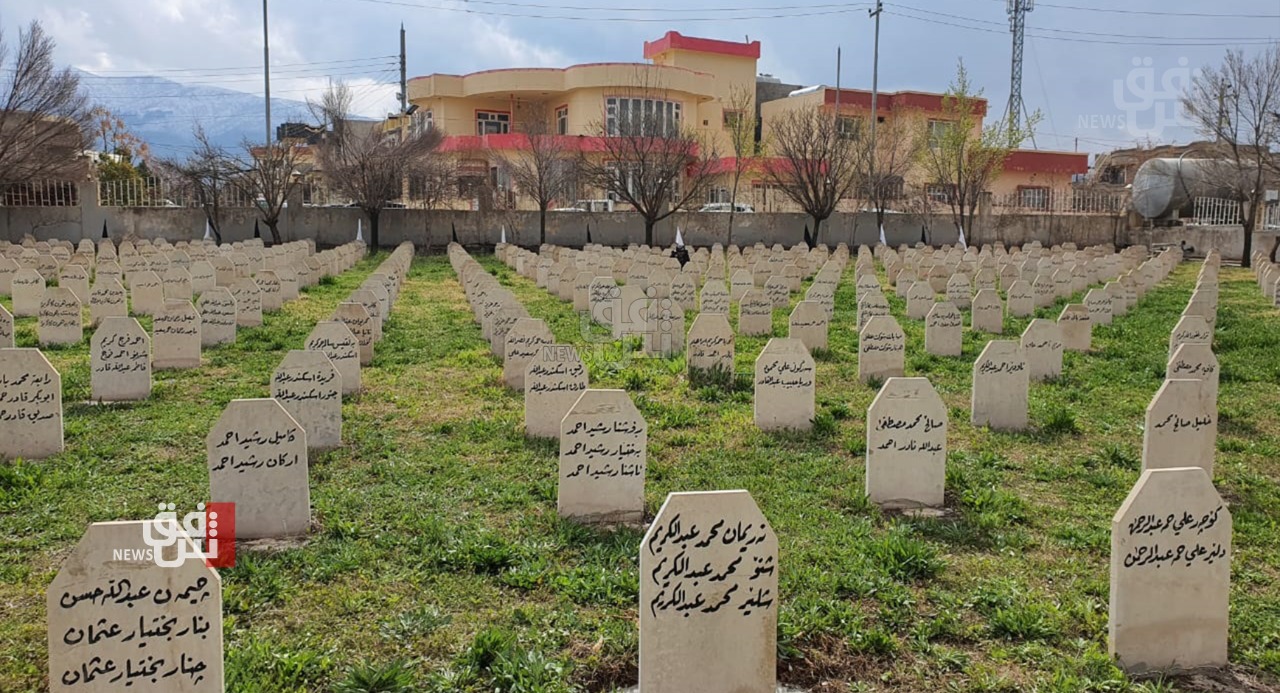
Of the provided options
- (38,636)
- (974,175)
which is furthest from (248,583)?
(974,175)

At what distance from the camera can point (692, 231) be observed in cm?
3578

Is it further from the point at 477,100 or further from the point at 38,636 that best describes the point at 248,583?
the point at 477,100

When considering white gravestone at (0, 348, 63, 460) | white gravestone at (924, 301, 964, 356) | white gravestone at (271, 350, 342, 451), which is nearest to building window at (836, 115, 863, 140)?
white gravestone at (924, 301, 964, 356)

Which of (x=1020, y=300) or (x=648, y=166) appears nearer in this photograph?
(x=1020, y=300)

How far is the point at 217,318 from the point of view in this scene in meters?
11.5

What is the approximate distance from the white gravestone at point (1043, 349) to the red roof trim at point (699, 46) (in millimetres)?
42080

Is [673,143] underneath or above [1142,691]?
above

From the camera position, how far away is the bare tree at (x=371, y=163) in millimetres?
31875

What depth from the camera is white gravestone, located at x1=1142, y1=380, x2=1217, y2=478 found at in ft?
19.1

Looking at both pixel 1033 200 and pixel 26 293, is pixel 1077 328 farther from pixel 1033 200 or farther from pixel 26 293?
pixel 1033 200

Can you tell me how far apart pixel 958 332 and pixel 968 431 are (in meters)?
3.89

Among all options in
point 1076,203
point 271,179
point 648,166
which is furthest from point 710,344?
point 1076,203

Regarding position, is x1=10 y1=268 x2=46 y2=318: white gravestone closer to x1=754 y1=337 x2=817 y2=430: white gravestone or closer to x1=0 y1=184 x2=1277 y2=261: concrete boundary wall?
x1=754 y1=337 x2=817 y2=430: white gravestone

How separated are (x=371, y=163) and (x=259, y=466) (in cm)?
2831
